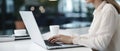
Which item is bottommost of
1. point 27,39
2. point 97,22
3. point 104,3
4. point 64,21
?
point 64,21

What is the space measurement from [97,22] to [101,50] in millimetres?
198

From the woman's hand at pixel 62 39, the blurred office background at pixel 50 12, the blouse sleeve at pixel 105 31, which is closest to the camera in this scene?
the blouse sleeve at pixel 105 31

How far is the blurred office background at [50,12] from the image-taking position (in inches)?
241

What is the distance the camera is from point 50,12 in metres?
6.65

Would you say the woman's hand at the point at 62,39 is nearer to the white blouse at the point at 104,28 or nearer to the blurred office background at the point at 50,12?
the white blouse at the point at 104,28

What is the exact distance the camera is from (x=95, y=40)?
1439 millimetres

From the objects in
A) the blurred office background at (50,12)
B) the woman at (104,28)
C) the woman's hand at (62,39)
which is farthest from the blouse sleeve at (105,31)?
the blurred office background at (50,12)

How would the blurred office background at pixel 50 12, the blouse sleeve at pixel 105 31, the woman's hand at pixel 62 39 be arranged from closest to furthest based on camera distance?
the blouse sleeve at pixel 105 31, the woman's hand at pixel 62 39, the blurred office background at pixel 50 12

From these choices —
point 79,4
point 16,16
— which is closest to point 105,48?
point 16,16

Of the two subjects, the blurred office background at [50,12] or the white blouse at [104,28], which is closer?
the white blouse at [104,28]

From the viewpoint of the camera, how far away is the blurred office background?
612 cm

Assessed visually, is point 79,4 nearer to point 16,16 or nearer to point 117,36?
point 16,16

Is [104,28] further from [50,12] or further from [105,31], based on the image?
[50,12]

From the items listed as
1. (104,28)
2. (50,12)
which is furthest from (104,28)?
(50,12)
